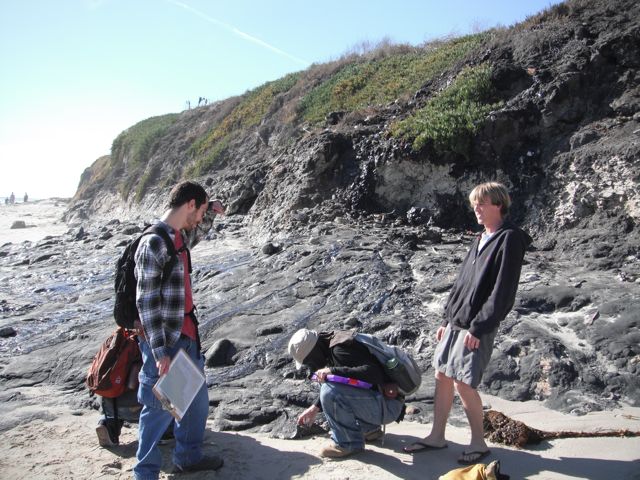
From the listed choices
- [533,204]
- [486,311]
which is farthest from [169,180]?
[486,311]

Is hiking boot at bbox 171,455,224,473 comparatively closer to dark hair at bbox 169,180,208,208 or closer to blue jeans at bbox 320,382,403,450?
blue jeans at bbox 320,382,403,450

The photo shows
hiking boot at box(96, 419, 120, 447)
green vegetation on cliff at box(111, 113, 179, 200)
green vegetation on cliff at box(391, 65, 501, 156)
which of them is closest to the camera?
hiking boot at box(96, 419, 120, 447)

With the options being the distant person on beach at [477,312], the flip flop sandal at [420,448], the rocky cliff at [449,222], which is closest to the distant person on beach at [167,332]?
the rocky cliff at [449,222]

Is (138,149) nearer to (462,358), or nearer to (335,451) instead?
(335,451)

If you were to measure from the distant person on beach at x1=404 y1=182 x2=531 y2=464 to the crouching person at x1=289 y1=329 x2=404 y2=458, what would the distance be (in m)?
0.31

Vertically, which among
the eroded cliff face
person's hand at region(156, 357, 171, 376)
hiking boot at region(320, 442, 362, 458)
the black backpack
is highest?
the eroded cliff face

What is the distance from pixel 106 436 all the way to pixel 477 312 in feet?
9.32

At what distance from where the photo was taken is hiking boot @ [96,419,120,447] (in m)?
4.12

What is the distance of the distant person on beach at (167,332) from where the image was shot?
325 centimetres

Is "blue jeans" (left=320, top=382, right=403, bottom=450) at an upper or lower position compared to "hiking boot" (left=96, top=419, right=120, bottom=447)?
upper

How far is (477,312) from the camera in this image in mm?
3357

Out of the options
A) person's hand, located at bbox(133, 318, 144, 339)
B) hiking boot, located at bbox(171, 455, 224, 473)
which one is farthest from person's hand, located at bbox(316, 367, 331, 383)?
person's hand, located at bbox(133, 318, 144, 339)

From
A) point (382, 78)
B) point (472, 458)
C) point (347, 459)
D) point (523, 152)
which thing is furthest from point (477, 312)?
point (382, 78)

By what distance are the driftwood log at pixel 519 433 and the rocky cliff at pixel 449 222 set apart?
48cm
